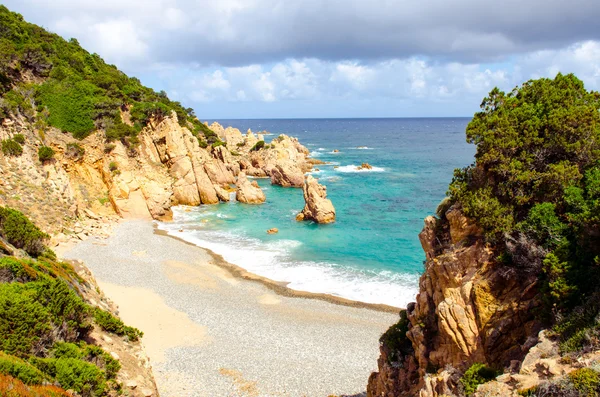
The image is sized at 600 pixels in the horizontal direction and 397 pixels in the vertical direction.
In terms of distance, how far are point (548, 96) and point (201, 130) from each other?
195 feet

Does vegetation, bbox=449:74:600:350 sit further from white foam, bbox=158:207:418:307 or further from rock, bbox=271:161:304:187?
rock, bbox=271:161:304:187

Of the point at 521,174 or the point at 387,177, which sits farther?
the point at 387,177

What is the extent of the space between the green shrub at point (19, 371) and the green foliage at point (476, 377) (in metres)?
8.96

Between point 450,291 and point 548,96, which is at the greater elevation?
point 548,96

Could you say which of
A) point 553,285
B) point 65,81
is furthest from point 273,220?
point 553,285

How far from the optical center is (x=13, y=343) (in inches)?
382

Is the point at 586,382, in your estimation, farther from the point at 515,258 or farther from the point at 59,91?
the point at 59,91

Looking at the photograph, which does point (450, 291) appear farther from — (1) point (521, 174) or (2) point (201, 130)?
(2) point (201, 130)

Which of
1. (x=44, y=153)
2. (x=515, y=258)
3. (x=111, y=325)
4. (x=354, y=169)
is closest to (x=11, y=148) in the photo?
(x=44, y=153)

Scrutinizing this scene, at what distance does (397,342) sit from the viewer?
12.7 metres

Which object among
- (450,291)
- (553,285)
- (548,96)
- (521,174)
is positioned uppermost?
(548,96)

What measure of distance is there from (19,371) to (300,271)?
23.2 m

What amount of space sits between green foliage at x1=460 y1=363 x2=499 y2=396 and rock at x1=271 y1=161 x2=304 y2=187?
57.5 m

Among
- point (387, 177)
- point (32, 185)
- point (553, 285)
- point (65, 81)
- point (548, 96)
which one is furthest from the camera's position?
point (387, 177)
